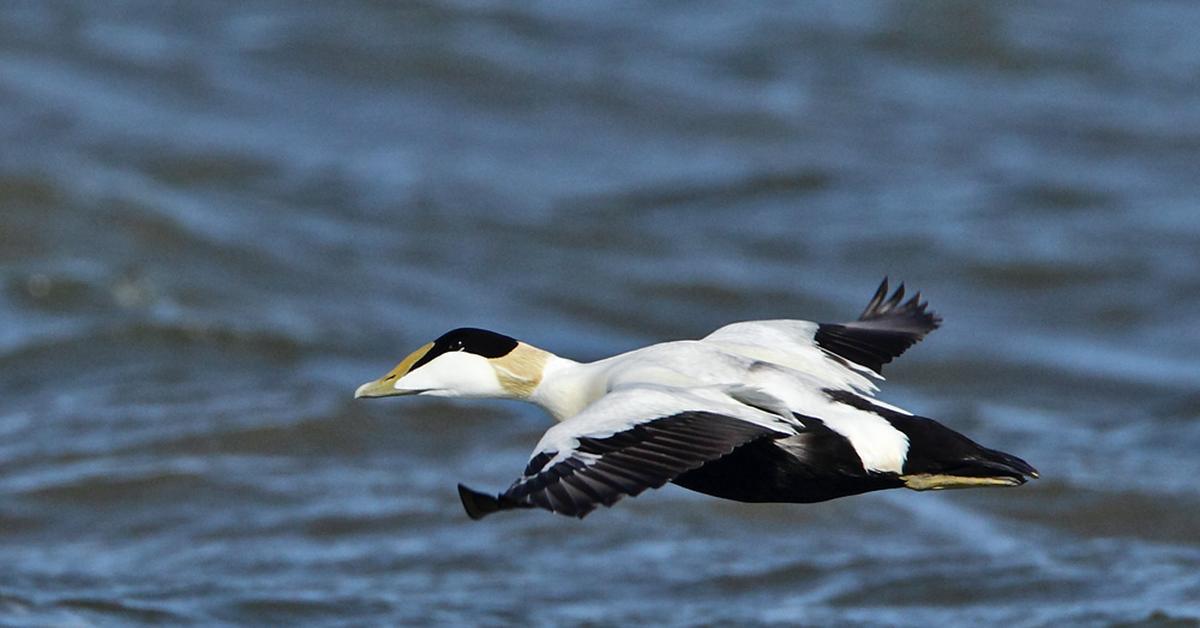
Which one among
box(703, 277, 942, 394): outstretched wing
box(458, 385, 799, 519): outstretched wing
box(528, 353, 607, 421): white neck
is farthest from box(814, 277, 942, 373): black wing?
box(458, 385, 799, 519): outstretched wing

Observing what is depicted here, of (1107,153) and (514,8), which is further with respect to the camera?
(514,8)

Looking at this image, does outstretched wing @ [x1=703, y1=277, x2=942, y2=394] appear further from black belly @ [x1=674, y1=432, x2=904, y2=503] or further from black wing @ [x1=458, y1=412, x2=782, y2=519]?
black wing @ [x1=458, y1=412, x2=782, y2=519]

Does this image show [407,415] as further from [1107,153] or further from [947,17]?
[947,17]

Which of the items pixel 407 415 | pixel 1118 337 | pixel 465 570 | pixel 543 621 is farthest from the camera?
pixel 1118 337

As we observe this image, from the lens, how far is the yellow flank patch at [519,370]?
18.2 feet

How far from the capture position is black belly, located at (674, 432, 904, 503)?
519cm

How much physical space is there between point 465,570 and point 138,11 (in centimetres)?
1054

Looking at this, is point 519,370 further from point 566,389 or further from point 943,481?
point 943,481

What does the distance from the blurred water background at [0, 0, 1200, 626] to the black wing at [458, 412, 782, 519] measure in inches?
122

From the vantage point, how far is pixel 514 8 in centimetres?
1777

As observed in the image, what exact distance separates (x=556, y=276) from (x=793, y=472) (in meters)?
7.68

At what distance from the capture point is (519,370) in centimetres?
554

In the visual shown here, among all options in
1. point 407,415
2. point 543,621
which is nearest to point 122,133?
point 407,415

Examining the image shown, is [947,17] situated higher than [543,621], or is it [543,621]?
[947,17]
